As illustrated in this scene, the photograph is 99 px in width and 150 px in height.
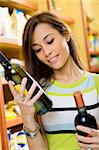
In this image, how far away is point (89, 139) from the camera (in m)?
0.90

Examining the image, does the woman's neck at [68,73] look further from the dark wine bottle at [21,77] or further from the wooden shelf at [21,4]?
the wooden shelf at [21,4]

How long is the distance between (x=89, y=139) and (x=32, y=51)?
0.43 metres

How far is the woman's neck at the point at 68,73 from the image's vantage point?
3.93 feet

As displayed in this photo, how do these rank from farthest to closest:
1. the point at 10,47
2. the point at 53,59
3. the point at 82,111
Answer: the point at 10,47 → the point at 53,59 → the point at 82,111

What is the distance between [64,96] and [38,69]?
0.54 feet

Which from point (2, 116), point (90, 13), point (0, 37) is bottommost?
point (2, 116)

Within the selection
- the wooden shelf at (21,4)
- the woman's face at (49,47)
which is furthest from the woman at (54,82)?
the wooden shelf at (21,4)

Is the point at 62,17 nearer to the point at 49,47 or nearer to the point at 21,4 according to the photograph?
the point at 21,4

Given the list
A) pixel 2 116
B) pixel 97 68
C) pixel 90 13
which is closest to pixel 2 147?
pixel 2 116

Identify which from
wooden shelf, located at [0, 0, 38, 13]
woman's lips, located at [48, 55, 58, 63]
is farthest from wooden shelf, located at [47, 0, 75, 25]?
woman's lips, located at [48, 55, 58, 63]

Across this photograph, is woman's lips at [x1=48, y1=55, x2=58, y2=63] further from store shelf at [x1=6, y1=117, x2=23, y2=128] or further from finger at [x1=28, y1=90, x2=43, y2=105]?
store shelf at [x1=6, y1=117, x2=23, y2=128]

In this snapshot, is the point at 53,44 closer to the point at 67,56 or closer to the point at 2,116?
the point at 67,56

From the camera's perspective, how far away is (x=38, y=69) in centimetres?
123

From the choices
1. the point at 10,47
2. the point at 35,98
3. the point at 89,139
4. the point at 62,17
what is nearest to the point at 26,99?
the point at 35,98
